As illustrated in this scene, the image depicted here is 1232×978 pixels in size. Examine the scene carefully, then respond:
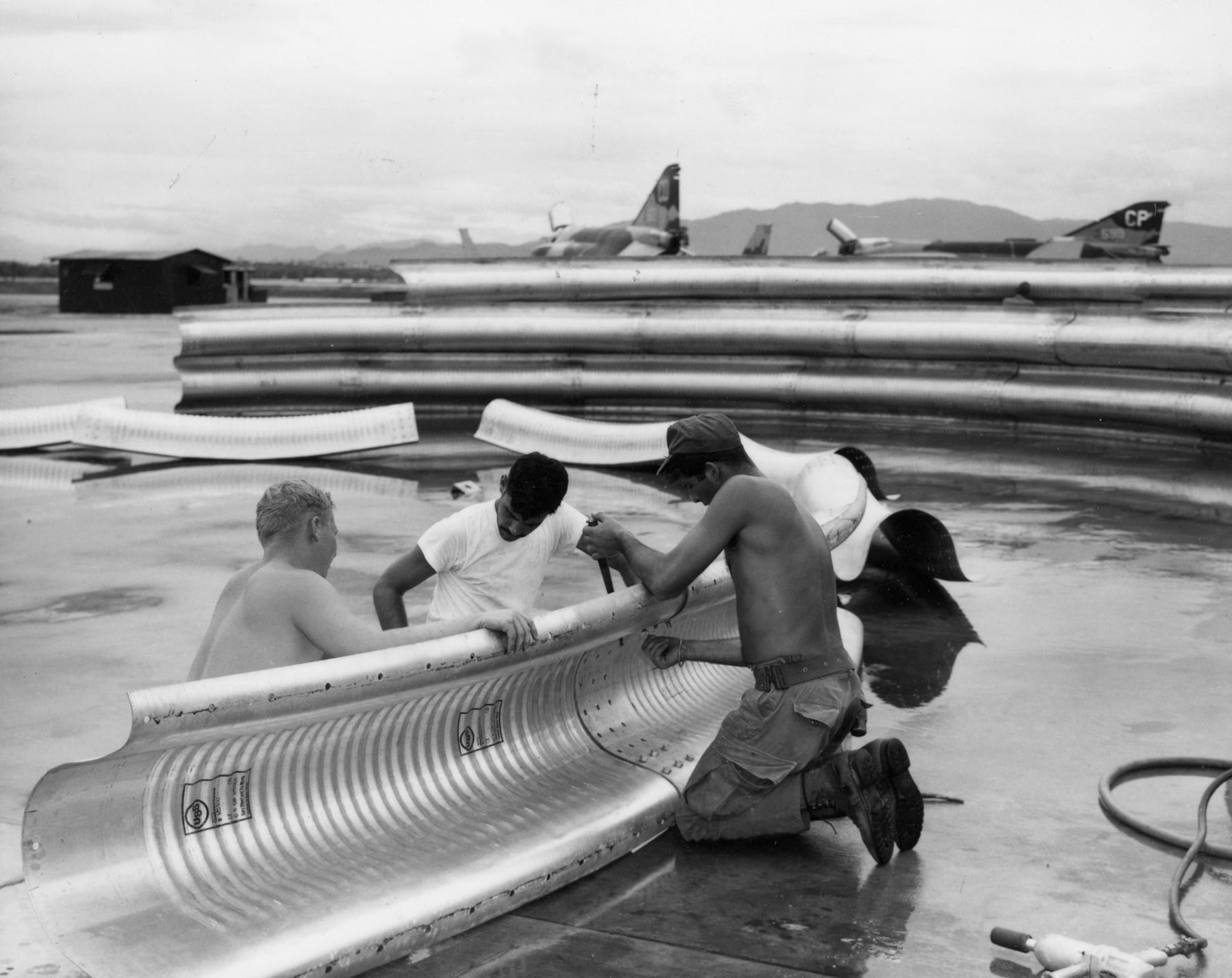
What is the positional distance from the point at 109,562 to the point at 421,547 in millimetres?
4253

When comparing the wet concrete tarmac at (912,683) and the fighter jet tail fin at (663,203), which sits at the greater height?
the fighter jet tail fin at (663,203)

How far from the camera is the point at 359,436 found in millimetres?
11727

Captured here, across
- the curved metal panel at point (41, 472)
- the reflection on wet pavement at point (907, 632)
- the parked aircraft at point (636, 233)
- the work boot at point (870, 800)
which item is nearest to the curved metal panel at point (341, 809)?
the work boot at point (870, 800)

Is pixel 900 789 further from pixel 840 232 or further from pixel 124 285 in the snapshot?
pixel 124 285

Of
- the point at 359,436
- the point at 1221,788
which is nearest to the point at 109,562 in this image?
the point at 359,436

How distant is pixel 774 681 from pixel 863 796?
40cm

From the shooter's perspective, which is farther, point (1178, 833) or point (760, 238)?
point (760, 238)

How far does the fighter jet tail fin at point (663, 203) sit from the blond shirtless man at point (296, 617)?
4778cm

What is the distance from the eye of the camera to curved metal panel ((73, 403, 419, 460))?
11602 mm

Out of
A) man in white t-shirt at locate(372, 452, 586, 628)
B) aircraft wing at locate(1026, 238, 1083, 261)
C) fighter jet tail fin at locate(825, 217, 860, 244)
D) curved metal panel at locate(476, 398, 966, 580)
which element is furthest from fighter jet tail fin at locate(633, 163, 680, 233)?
man in white t-shirt at locate(372, 452, 586, 628)

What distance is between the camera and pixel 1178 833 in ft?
12.8

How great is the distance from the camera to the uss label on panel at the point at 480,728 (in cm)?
371

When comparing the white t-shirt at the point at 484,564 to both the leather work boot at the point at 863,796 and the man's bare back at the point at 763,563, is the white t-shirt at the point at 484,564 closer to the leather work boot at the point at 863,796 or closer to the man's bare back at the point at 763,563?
the man's bare back at the point at 763,563

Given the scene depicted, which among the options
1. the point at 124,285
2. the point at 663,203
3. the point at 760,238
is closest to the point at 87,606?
the point at 124,285
